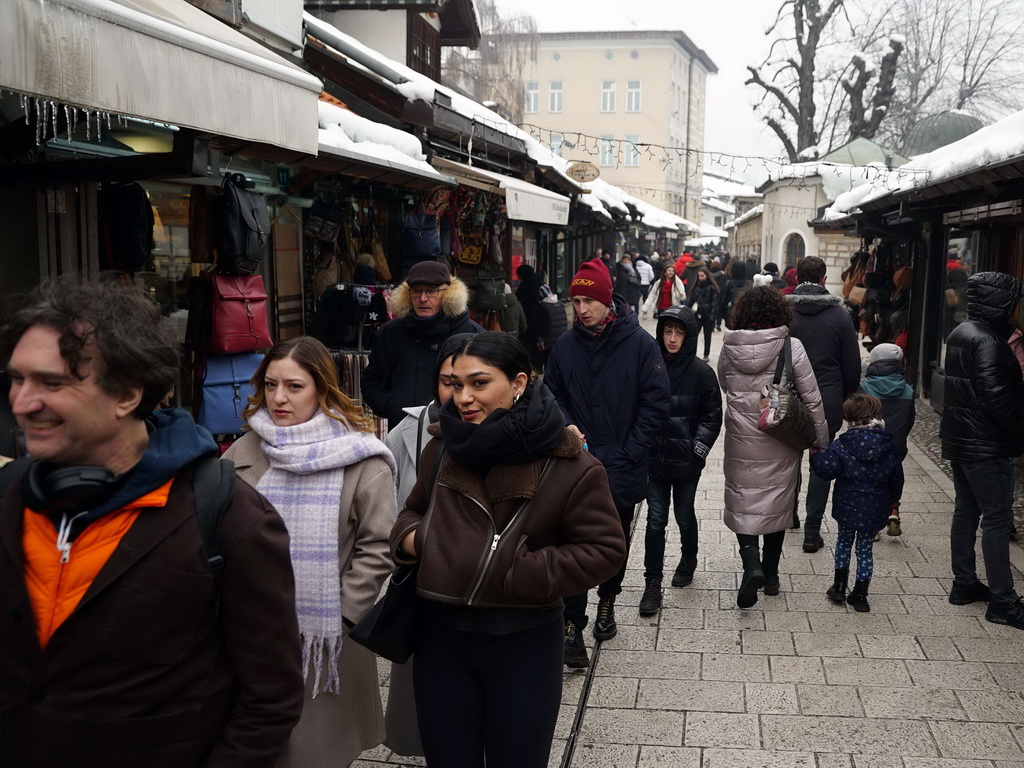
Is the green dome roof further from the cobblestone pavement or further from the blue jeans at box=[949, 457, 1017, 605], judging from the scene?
the blue jeans at box=[949, 457, 1017, 605]

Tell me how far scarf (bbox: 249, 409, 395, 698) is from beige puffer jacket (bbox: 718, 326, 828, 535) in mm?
3143

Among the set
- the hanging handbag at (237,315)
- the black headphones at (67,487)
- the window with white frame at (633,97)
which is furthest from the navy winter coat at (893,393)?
the window with white frame at (633,97)

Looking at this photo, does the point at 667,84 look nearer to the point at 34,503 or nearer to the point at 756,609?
the point at 756,609

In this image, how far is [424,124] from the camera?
30.0 feet

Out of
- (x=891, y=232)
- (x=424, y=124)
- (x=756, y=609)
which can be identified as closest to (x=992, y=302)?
(x=756, y=609)

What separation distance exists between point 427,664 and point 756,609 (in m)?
3.40

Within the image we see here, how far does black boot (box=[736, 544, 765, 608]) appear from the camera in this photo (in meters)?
5.69

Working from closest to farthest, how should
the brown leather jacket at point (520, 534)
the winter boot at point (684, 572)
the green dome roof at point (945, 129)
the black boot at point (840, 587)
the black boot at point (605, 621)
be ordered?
the brown leather jacket at point (520, 534) → the black boot at point (605, 621) → the black boot at point (840, 587) → the winter boot at point (684, 572) → the green dome roof at point (945, 129)

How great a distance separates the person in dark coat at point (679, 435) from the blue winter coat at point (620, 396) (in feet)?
2.29

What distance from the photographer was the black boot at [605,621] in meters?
5.26

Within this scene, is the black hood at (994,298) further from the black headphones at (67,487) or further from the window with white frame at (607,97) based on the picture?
the window with white frame at (607,97)

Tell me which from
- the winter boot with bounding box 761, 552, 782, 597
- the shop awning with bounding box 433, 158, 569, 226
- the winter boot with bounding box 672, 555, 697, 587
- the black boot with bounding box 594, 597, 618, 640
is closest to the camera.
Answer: the black boot with bounding box 594, 597, 618, 640

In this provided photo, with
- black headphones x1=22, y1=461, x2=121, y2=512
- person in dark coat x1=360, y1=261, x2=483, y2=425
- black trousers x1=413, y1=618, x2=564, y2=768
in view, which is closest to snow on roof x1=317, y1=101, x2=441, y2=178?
person in dark coat x1=360, y1=261, x2=483, y2=425

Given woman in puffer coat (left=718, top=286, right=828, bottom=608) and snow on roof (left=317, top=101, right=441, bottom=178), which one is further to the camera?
snow on roof (left=317, top=101, right=441, bottom=178)
